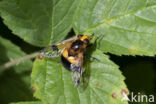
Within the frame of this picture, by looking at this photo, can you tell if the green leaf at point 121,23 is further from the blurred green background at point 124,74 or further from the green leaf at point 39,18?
the blurred green background at point 124,74

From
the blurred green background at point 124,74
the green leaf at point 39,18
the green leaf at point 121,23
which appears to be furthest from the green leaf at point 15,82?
the green leaf at point 121,23

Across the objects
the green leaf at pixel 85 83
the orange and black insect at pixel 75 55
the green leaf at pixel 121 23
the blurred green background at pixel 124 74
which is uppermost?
the green leaf at pixel 121 23

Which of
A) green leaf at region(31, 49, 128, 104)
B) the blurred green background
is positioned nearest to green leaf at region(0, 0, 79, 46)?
green leaf at region(31, 49, 128, 104)

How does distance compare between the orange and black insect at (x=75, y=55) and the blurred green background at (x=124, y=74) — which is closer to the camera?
the orange and black insect at (x=75, y=55)

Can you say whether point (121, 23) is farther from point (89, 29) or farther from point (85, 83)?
point (85, 83)

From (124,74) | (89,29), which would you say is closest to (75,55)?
(89,29)

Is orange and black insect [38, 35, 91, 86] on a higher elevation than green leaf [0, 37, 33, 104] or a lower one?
higher

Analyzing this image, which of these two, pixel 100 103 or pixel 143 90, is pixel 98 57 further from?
pixel 143 90

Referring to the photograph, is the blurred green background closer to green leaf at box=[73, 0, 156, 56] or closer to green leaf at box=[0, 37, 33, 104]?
green leaf at box=[0, 37, 33, 104]
